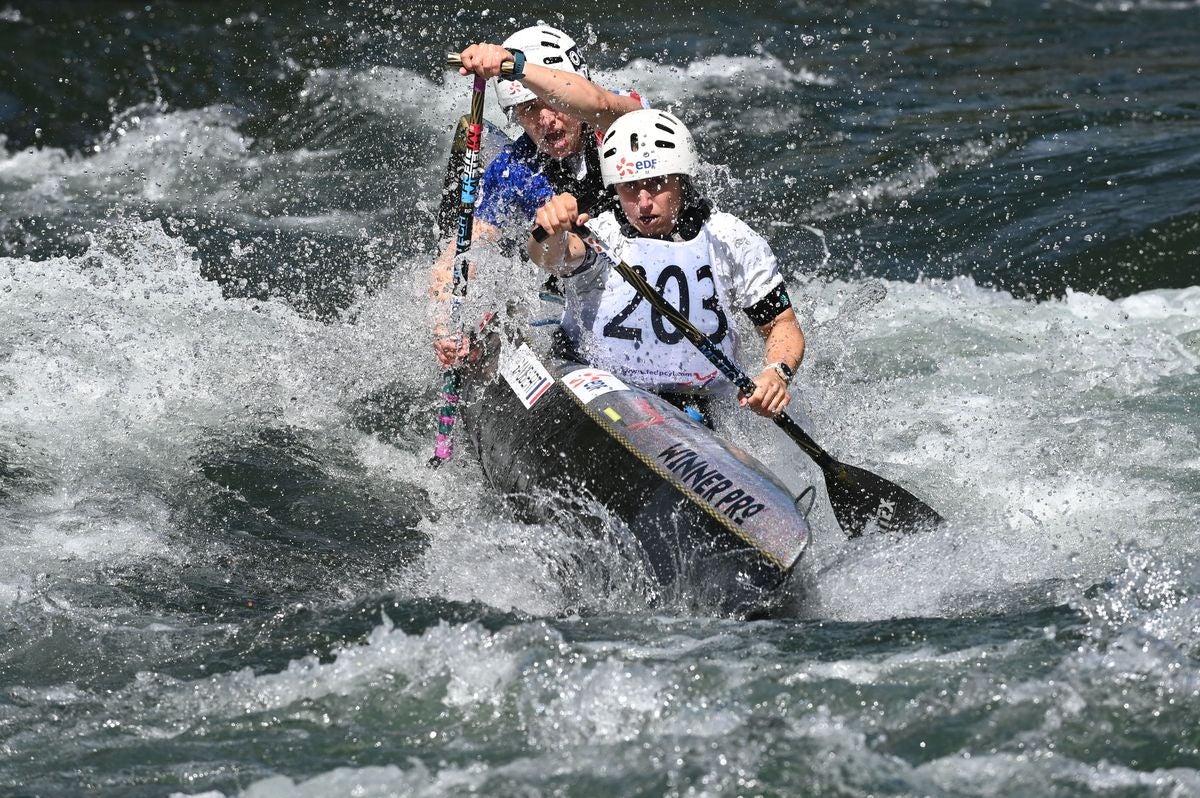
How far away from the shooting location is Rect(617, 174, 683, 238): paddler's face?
5.84 metres

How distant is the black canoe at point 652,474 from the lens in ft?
16.8

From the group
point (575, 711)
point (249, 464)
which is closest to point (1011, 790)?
point (575, 711)

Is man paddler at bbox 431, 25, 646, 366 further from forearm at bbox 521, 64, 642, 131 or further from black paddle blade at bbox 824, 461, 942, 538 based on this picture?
black paddle blade at bbox 824, 461, 942, 538

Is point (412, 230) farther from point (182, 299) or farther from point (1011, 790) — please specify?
point (1011, 790)

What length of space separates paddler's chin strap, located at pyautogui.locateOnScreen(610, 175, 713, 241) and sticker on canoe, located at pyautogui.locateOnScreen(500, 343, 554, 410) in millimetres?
691

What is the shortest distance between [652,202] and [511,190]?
4.39 ft

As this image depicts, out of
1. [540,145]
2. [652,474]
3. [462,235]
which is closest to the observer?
[652,474]

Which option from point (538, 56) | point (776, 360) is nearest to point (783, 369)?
point (776, 360)

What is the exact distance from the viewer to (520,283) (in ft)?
21.9

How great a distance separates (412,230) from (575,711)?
Result: 252 inches

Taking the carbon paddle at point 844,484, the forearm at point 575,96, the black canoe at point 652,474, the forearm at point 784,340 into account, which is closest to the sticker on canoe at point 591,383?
the black canoe at point 652,474

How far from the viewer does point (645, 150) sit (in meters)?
5.69

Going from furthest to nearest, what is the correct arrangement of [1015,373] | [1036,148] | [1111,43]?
[1111,43] → [1036,148] → [1015,373]

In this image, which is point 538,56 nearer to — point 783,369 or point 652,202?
point 652,202
